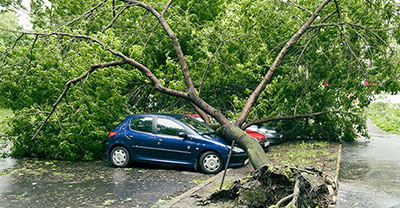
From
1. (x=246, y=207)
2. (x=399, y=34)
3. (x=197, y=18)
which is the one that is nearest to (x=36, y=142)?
(x=197, y=18)

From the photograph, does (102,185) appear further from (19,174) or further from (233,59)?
(233,59)

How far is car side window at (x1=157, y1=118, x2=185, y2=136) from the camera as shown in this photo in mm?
10289

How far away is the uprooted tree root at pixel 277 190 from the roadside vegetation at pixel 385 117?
12519 millimetres

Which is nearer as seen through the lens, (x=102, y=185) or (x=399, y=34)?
(x=102, y=185)

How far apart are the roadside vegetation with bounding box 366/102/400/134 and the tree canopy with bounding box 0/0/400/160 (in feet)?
16.7

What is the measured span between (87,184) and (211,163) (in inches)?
125

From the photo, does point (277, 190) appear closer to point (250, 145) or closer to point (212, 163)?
point (250, 145)

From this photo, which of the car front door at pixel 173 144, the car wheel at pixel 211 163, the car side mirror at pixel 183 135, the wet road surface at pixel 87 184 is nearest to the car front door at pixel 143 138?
the car front door at pixel 173 144

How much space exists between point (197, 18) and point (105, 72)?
4.44 m

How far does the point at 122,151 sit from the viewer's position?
421 inches

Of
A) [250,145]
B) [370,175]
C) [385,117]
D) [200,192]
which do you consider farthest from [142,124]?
[385,117]

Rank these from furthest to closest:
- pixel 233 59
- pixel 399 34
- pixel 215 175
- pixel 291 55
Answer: pixel 291 55
pixel 233 59
pixel 399 34
pixel 215 175

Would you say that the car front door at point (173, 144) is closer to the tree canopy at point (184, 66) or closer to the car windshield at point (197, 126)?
the car windshield at point (197, 126)

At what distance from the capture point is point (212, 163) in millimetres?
9961
